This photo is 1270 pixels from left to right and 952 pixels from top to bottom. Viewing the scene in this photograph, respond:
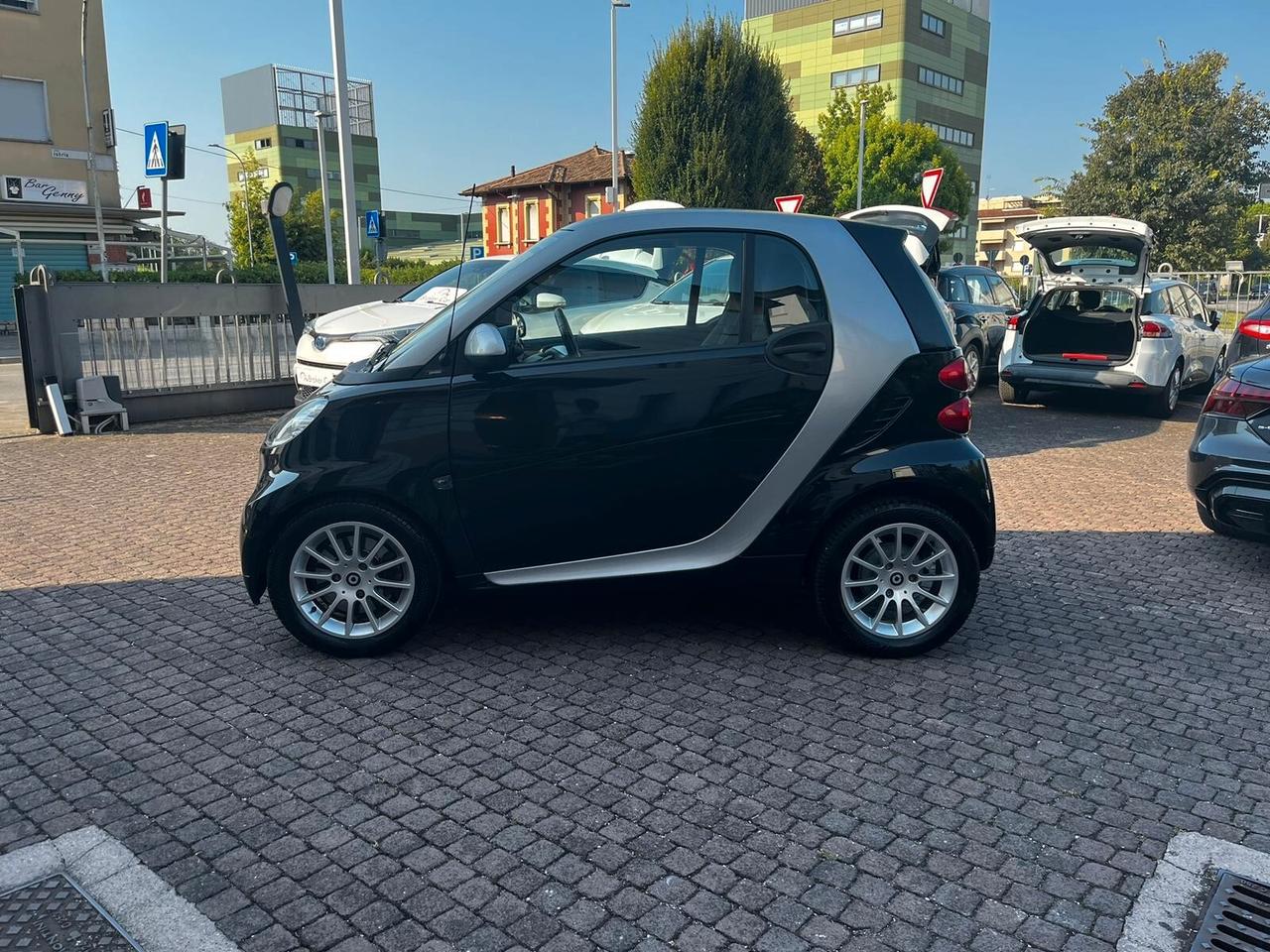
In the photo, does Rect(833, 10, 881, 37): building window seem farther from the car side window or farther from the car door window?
the car side window

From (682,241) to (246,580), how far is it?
7.90 feet

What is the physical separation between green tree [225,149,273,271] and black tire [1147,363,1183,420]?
54.1 meters

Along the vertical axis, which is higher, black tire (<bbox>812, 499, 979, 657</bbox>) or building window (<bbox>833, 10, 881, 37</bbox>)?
building window (<bbox>833, 10, 881, 37</bbox>)

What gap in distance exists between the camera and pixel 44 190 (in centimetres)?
3272

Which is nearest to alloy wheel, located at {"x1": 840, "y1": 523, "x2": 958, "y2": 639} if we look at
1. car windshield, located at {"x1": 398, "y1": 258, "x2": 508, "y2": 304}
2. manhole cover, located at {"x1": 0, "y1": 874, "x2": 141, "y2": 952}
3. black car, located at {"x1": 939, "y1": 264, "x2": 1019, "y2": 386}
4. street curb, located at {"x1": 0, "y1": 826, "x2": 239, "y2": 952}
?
street curb, located at {"x1": 0, "y1": 826, "x2": 239, "y2": 952}

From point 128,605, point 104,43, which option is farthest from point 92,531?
point 104,43

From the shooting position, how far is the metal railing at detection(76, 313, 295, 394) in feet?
35.1

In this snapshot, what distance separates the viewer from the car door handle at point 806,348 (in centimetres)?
434

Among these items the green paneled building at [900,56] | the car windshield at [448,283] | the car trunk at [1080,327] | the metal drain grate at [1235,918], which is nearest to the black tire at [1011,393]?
the car trunk at [1080,327]

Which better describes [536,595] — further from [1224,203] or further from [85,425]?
[1224,203]

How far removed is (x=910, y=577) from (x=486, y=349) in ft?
6.87

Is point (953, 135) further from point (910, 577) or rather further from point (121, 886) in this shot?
point (121, 886)

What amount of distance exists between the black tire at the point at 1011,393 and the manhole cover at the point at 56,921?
11590 millimetres

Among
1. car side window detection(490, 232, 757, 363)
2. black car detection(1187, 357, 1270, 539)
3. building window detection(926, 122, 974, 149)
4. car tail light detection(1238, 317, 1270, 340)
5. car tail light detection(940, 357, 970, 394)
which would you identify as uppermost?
building window detection(926, 122, 974, 149)
